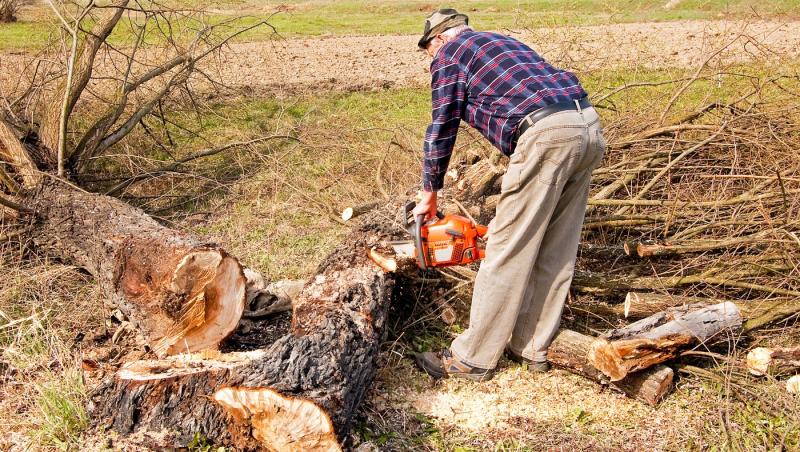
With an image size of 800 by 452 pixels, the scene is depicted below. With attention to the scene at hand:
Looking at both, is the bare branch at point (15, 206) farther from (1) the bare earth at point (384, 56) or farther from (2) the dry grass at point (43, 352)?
(1) the bare earth at point (384, 56)

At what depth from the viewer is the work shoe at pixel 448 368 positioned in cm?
342

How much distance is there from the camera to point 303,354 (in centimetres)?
275

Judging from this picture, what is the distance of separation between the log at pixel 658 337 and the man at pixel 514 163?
334mm

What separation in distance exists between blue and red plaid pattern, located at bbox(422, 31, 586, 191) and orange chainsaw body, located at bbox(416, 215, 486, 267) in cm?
25

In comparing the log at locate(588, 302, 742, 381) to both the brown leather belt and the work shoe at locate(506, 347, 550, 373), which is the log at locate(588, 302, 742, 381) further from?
the brown leather belt

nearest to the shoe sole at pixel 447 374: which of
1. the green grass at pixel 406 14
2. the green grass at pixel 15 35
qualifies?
the green grass at pixel 406 14

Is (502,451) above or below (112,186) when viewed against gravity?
below

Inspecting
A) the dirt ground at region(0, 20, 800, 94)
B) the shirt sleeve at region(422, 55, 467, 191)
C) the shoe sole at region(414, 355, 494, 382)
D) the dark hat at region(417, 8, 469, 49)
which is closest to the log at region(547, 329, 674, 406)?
the shoe sole at region(414, 355, 494, 382)

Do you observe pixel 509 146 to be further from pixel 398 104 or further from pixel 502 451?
pixel 398 104

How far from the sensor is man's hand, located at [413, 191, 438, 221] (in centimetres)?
328

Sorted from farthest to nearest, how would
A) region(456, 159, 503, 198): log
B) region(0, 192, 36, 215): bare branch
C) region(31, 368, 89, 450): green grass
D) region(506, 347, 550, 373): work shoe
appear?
region(456, 159, 503, 198): log → region(0, 192, 36, 215): bare branch → region(506, 347, 550, 373): work shoe → region(31, 368, 89, 450): green grass

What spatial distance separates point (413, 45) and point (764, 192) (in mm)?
10377

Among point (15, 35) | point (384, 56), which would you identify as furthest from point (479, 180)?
point (15, 35)

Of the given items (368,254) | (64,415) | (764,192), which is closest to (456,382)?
(368,254)
